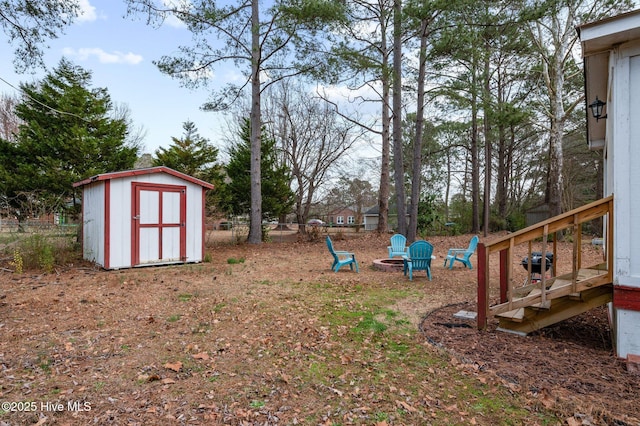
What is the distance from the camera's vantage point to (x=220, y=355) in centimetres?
328

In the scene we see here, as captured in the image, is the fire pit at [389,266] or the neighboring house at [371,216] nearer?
the fire pit at [389,266]

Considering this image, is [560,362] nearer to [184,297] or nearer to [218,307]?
[218,307]

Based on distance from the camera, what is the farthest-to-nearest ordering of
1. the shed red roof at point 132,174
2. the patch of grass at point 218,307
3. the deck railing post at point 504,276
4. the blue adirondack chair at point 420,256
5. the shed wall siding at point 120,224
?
1. the shed wall siding at point 120,224
2. the shed red roof at point 132,174
3. the blue adirondack chair at point 420,256
4. the patch of grass at point 218,307
5. the deck railing post at point 504,276

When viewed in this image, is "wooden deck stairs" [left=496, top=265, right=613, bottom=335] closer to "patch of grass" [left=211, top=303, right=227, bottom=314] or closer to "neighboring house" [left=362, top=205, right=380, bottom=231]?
"patch of grass" [left=211, top=303, right=227, bottom=314]

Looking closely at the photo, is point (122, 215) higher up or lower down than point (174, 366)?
higher up

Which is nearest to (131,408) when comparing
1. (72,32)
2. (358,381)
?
(358,381)

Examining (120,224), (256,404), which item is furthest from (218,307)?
(120,224)

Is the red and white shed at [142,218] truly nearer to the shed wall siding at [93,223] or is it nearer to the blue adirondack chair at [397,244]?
the shed wall siding at [93,223]

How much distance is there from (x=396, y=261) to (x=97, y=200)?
23.5 feet

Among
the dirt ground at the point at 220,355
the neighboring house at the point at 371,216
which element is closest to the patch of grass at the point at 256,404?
the dirt ground at the point at 220,355

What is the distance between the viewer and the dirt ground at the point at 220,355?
2365mm

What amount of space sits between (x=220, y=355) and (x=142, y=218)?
5.77 m

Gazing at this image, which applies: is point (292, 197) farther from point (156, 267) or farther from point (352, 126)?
Answer: point (156, 267)

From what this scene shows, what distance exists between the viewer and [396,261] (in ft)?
28.1
